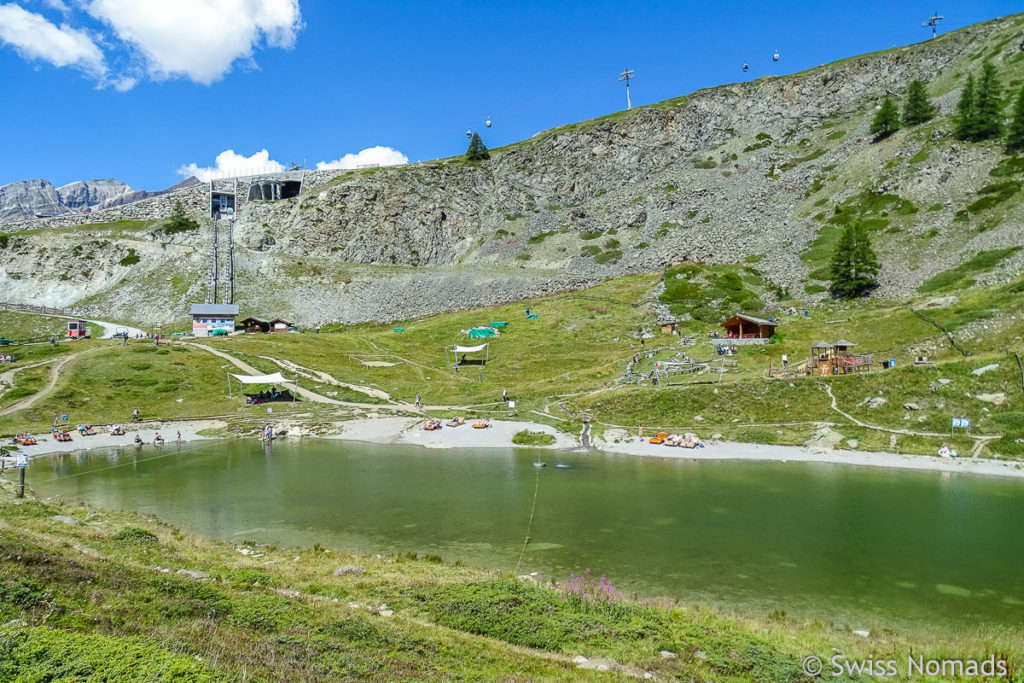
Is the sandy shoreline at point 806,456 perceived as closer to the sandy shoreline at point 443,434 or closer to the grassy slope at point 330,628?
the sandy shoreline at point 443,434

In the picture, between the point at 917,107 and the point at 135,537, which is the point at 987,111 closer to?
the point at 917,107

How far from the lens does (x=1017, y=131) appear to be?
311 feet

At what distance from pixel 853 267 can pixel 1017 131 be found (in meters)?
45.2

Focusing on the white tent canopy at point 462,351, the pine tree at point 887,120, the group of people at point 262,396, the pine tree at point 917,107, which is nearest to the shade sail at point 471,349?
the white tent canopy at point 462,351

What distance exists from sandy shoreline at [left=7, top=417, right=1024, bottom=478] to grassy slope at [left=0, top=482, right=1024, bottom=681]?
70.4 ft

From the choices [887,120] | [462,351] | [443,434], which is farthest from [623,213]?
[443,434]

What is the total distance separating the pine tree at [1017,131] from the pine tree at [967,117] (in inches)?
256

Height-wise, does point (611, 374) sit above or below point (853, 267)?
below

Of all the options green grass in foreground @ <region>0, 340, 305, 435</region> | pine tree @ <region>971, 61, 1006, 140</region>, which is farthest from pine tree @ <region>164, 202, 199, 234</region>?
pine tree @ <region>971, 61, 1006, 140</region>

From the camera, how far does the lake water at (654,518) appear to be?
1791cm

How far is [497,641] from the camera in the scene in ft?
40.1

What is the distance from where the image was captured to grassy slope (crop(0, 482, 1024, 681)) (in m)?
8.40

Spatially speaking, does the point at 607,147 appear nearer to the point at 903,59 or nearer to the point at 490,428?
the point at 903,59

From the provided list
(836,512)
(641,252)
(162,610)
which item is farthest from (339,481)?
(641,252)
